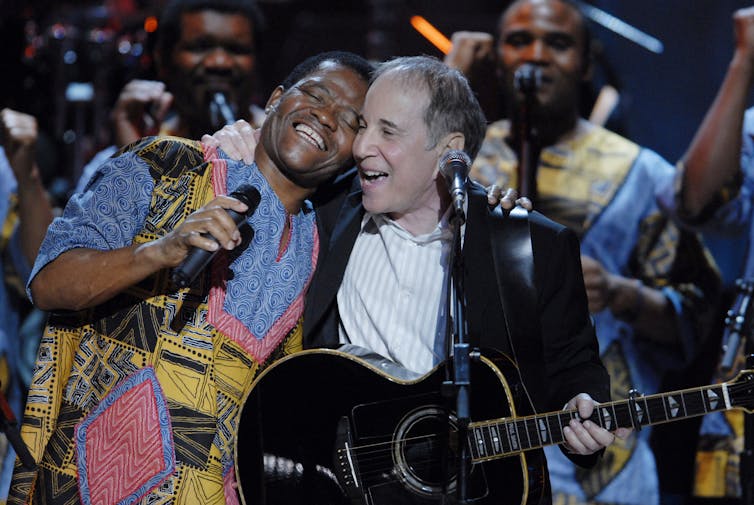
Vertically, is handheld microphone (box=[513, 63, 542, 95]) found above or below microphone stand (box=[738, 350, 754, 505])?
above

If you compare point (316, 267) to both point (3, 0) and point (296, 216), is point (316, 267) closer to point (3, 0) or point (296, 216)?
point (296, 216)

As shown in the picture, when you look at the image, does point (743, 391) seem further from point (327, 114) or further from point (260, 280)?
point (327, 114)

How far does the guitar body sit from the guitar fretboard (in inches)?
3.4

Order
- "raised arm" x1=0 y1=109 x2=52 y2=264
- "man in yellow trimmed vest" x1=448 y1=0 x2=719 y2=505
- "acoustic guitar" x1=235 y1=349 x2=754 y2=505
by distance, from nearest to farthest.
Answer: "acoustic guitar" x1=235 y1=349 x2=754 y2=505
"man in yellow trimmed vest" x1=448 y1=0 x2=719 y2=505
"raised arm" x1=0 y1=109 x2=52 y2=264

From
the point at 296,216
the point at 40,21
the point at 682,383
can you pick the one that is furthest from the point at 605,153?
the point at 40,21

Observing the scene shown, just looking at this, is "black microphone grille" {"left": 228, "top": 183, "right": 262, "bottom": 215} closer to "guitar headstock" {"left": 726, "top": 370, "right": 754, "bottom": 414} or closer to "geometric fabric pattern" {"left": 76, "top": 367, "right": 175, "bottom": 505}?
"geometric fabric pattern" {"left": 76, "top": 367, "right": 175, "bottom": 505}

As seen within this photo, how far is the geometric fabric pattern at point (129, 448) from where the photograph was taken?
295 centimetres

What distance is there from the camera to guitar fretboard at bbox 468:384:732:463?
105 inches

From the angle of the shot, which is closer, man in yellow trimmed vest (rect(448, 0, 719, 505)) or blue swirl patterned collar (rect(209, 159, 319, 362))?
blue swirl patterned collar (rect(209, 159, 319, 362))

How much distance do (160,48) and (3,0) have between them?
4.56ft

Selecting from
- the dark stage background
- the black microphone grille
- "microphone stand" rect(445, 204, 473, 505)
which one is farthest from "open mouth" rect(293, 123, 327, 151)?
the dark stage background

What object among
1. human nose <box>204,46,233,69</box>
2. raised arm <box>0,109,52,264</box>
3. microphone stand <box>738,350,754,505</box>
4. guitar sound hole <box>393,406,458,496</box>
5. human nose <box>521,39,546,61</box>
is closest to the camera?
guitar sound hole <box>393,406,458,496</box>

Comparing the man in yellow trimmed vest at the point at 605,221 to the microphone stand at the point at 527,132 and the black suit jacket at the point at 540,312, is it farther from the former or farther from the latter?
the black suit jacket at the point at 540,312

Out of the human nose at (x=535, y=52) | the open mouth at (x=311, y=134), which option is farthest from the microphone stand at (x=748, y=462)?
the human nose at (x=535, y=52)
